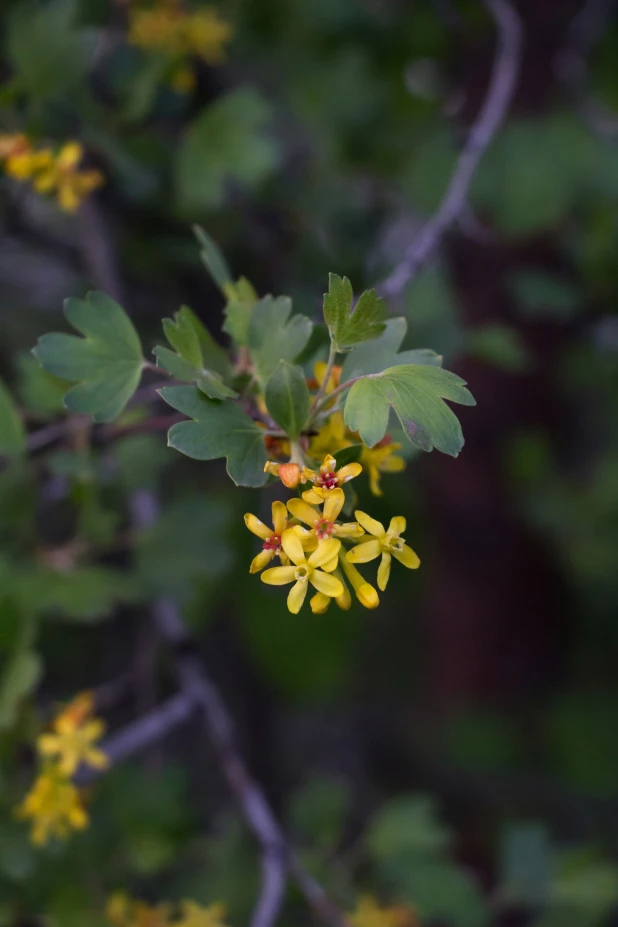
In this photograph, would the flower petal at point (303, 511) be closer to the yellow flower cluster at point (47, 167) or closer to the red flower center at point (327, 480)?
the red flower center at point (327, 480)

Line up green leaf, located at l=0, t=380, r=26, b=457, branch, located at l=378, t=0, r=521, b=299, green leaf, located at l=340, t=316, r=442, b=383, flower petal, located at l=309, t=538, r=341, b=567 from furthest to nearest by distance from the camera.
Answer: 1. branch, located at l=378, t=0, r=521, b=299
2. green leaf, located at l=0, t=380, r=26, b=457
3. green leaf, located at l=340, t=316, r=442, b=383
4. flower petal, located at l=309, t=538, r=341, b=567

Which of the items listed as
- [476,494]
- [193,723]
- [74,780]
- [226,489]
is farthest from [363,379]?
[193,723]

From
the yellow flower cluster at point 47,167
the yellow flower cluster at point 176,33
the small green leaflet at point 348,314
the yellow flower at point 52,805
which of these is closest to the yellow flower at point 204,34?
the yellow flower cluster at point 176,33

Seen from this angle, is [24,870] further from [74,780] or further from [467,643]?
[467,643]

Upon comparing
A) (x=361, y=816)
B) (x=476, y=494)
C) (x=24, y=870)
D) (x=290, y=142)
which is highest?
(x=290, y=142)

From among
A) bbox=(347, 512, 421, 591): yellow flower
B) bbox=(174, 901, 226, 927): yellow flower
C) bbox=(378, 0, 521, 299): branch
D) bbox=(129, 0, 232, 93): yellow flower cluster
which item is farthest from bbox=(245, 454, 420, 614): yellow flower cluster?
bbox=(129, 0, 232, 93): yellow flower cluster

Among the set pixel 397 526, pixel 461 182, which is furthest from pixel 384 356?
pixel 461 182

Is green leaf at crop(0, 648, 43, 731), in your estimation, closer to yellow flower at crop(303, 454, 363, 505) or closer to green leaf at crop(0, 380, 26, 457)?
green leaf at crop(0, 380, 26, 457)
